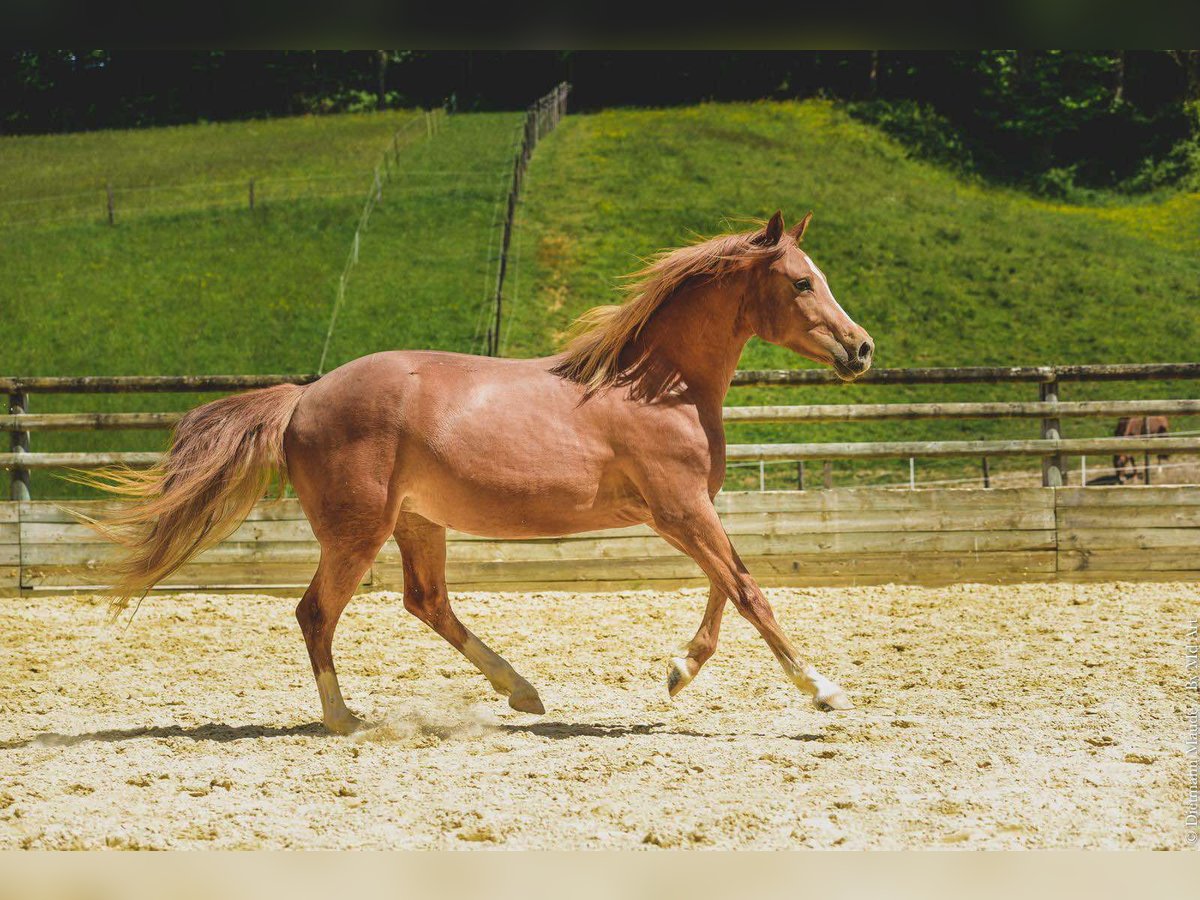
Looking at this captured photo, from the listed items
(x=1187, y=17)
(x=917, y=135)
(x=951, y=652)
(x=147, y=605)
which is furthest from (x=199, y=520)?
(x=917, y=135)

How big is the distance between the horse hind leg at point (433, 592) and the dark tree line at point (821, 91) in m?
21.8

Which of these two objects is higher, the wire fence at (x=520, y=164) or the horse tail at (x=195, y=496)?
the wire fence at (x=520, y=164)

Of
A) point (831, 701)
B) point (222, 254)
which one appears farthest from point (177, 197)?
point (831, 701)

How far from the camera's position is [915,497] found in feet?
23.9

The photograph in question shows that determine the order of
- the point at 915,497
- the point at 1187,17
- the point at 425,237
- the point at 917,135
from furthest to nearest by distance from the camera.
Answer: the point at 917,135 < the point at 425,237 < the point at 915,497 < the point at 1187,17

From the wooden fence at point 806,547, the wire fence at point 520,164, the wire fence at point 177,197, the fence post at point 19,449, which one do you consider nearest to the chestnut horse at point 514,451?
the wooden fence at point 806,547

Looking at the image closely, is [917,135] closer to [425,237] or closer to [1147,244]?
[1147,244]

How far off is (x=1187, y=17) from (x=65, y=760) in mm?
3960

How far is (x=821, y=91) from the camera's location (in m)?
31.9

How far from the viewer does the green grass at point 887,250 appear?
18.9 metres

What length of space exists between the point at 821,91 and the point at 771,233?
97.1ft

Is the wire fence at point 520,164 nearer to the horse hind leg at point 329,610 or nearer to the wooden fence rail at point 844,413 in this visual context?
the wooden fence rail at point 844,413

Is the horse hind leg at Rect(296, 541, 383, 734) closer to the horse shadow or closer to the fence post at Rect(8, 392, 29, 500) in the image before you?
the horse shadow

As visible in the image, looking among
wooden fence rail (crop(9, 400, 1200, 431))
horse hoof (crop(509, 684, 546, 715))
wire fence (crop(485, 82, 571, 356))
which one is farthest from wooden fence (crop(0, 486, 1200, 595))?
wire fence (crop(485, 82, 571, 356))
